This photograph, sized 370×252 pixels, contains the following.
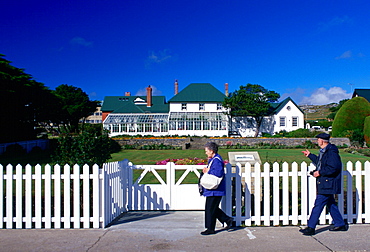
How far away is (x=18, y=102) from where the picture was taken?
95.0ft

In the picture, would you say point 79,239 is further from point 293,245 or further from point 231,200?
point 293,245

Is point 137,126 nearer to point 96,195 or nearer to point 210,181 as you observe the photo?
point 96,195

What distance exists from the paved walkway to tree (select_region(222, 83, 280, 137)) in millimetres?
36374

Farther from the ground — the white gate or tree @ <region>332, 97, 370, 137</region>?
tree @ <region>332, 97, 370, 137</region>

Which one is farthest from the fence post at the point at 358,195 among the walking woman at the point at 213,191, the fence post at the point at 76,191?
the fence post at the point at 76,191

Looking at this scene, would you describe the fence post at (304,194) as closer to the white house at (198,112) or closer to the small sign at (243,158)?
the small sign at (243,158)

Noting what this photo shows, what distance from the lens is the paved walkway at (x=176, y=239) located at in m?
4.72

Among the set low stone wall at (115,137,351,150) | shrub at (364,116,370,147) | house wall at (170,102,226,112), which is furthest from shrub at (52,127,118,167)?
house wall at (170,102,226,112)

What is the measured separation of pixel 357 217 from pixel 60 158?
6.12 meters

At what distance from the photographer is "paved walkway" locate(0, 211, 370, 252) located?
186 inches

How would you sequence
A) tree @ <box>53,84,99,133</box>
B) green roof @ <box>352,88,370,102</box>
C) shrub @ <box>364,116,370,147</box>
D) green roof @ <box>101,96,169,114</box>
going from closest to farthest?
1. shrub @ <box>364,116,370,147</box>
2. green roof @ <box>352,88,370,102</box>
3. green roof @ <box>101,96,169,114</box>
4. tree @ <box>53,84,99,133</box>

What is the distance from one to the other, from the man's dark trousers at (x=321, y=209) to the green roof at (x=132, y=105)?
4219 centimetres

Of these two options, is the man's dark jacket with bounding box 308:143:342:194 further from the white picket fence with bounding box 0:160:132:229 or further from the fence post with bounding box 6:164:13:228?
the fence post with bounding box 6:164:13:228

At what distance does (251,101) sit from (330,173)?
37.2m
